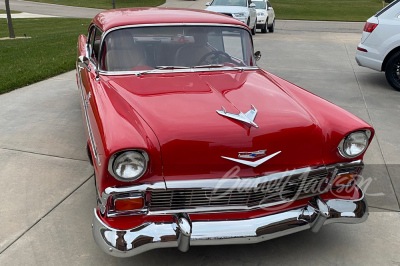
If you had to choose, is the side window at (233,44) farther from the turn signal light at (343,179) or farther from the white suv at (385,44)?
the white suv at (385,44)

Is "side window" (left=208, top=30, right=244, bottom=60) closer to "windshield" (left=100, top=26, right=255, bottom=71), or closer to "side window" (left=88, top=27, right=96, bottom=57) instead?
"windshield" (left=100, top=26, right=255, bottom=71)

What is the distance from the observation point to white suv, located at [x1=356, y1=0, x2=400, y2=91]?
723 cm

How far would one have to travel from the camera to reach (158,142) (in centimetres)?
258

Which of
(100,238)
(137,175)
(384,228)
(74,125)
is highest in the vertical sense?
(137,175)

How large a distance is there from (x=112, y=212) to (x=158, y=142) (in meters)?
0.51

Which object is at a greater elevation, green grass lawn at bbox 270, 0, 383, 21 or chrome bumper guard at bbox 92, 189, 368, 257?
chrome bumper guard at bbox 92, 189, 368, 257

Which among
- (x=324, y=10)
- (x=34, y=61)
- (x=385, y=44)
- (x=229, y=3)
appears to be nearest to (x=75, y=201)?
(x=385, y=44)

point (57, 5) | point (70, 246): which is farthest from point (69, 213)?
point (57, 5)

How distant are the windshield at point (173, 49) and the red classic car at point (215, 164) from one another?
39 cm

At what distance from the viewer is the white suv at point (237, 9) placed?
43.7 ft

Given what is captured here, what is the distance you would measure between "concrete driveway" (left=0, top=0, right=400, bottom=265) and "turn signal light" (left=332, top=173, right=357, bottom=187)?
49 centimetres

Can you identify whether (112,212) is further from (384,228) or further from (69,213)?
(384,228)

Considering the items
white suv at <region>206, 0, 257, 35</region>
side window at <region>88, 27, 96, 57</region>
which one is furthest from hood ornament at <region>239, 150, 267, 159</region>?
white suv at <region>206, 0, 257, 35</region>

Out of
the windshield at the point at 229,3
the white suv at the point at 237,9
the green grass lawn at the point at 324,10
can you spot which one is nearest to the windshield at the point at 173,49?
the white suv at the point at 237,9
